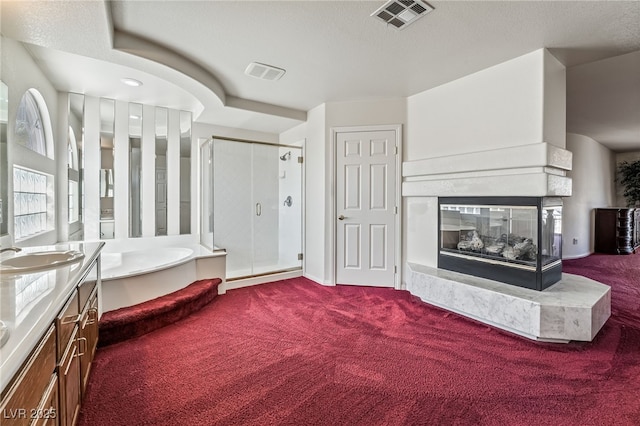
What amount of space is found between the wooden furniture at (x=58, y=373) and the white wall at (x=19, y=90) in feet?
3.66

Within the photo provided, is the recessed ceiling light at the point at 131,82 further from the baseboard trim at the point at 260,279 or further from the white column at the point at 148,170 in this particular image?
the baseboard trim at the point at 260,279

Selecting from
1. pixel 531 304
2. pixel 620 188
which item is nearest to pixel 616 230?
pixel 620 188

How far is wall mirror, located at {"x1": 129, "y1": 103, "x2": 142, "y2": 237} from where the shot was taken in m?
3.88

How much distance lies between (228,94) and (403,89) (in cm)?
205

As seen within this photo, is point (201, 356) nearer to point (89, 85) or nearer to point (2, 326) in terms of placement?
point (2, 326)

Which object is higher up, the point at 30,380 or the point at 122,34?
the point at 122,34

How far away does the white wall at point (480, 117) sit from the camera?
2604 millimetres

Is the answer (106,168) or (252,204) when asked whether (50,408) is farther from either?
(252,204)

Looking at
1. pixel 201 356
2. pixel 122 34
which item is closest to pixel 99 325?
pixel 201 356

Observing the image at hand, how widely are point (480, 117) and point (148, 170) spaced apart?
3904mm

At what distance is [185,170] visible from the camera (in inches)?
166

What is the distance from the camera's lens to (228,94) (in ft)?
12.2

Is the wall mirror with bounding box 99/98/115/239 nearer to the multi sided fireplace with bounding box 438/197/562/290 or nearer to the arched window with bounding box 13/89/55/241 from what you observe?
the arched window with bounding box 13/89/55/241

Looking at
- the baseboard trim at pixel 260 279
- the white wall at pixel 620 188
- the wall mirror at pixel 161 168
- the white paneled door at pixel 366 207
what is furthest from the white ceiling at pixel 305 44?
the white wall at pixel 620 188
